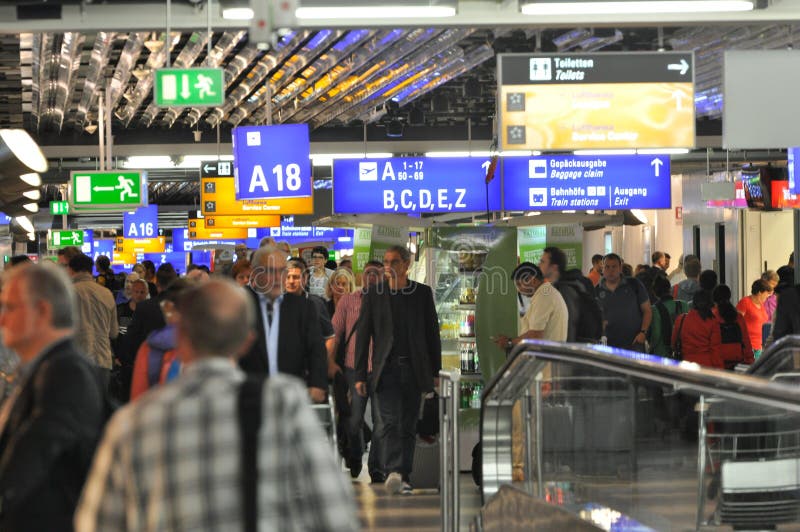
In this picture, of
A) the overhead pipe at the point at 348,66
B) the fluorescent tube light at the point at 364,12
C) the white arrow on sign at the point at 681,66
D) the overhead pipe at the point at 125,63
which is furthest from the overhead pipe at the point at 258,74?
the white arrow on sign at the point at 681,66

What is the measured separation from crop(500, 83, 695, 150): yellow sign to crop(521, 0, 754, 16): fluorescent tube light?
1.37 metres

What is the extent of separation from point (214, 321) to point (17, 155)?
28.8ft

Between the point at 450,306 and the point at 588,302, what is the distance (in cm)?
170

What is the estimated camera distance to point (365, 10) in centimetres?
989

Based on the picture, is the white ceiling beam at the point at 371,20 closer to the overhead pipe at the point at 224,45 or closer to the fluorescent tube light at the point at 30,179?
the fluorescent tube light at the point at 30,179

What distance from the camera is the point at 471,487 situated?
10477 mm

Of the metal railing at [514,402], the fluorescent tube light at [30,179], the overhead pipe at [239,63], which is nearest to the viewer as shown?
the metal railing at [514,402]

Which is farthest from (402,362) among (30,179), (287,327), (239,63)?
(239,63)

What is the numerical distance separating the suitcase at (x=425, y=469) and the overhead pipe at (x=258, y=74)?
478 centimetres

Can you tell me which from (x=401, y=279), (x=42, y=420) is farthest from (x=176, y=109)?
(x=42, y=420)

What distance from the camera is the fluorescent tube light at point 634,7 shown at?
10.0 meters

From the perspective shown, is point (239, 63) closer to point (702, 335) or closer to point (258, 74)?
point (258, 74)

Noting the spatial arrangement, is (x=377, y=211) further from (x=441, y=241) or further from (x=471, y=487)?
(x=471, y=487)

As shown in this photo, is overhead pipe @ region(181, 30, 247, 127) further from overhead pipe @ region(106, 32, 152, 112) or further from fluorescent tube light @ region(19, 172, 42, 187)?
fluorescent tube light @ region(19, 172, 42, 187)
